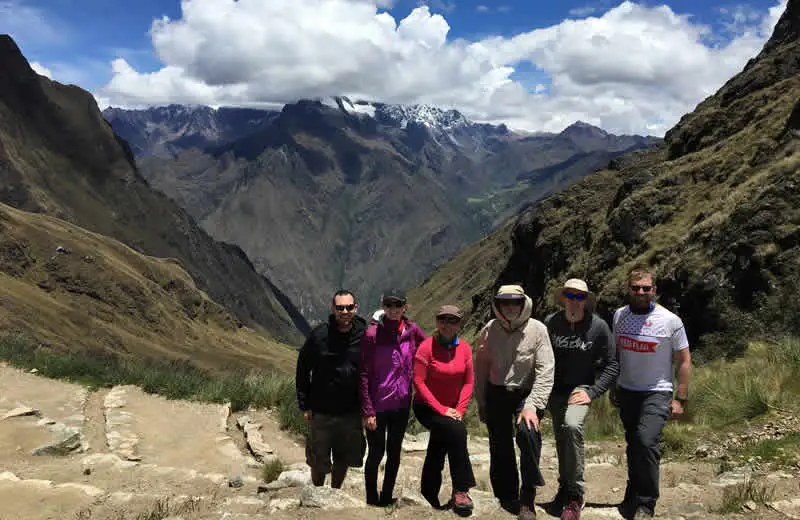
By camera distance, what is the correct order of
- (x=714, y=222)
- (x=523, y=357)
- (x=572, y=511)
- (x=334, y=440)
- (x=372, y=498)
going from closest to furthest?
(x=572, y=511), (x=523, y=357), (x=372, y=498), (x=334, y=440), (x=714, y=222)

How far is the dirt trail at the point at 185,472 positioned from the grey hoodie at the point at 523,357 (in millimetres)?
1384

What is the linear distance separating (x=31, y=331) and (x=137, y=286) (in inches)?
1260

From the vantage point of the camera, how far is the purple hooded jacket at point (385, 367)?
21.4 ft

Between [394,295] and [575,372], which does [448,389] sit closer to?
[394,295]

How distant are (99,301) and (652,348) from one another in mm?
68105

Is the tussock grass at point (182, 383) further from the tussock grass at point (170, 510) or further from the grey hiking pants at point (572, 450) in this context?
the grey hiking pants at point (572, 450)

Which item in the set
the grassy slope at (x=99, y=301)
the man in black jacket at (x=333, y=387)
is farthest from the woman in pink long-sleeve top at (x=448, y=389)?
the grassy slope at (x=99, y=301)

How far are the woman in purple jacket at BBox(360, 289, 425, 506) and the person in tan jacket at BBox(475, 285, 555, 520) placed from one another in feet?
2.70

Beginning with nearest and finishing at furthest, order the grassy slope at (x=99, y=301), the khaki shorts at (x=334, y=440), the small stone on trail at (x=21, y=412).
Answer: the khaki shorts at (x=334, y=440) → the small stone on trail at (x=21, y=412) → the grassy slope at (x=99, y=301)

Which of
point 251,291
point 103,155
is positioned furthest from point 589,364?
point 251,291

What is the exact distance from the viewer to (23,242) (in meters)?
64.0

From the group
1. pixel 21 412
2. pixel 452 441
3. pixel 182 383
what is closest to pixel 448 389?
pixel 452 441

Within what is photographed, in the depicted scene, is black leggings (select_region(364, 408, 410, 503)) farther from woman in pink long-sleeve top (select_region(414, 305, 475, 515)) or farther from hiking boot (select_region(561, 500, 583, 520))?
hiking boot (select_region(561, 500, 583, 520))

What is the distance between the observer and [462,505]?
6078 millimetres
